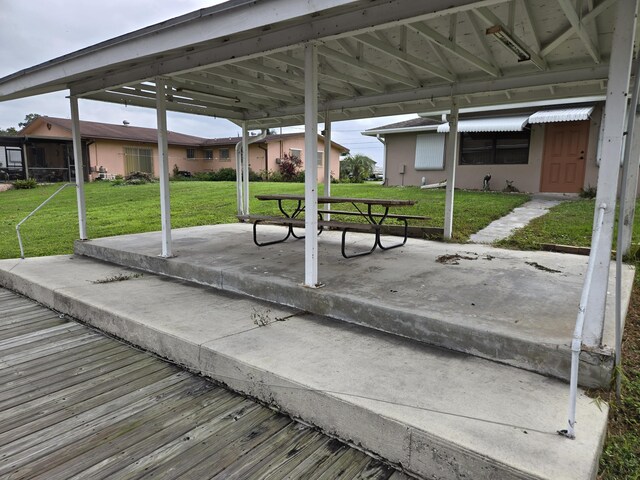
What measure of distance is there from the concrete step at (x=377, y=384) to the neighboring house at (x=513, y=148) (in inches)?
415

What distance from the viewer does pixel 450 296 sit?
3486 millimetres

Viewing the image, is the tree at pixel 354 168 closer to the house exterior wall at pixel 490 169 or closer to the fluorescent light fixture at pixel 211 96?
the house exterior wall at pixel 490 169

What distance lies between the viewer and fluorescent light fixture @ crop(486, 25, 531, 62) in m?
3.20

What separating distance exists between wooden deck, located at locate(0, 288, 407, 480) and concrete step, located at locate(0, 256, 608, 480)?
0.14 m

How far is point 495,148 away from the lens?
12.9 meters

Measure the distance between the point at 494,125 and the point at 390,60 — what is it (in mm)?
8301

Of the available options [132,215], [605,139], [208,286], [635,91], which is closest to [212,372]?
[208,286]

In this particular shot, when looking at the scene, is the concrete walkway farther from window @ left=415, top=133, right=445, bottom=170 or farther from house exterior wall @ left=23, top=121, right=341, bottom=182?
house exterior wall @ left=23, top=121, right=341, bottom=182

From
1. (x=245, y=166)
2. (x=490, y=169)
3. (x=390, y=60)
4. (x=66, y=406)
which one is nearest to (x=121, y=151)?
(x=245, y=166)

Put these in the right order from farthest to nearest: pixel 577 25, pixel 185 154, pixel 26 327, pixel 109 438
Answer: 1. pixel 185 154
2. pixel 26 327
3. pixel 577 25
4. pixel 109 438

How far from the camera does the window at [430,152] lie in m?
14.1

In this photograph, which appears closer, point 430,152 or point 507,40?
point 507,40

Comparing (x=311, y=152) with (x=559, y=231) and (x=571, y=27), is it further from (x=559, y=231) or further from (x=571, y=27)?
(x=559, y=231)

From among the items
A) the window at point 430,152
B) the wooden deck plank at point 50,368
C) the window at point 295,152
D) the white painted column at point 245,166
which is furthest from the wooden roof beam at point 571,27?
the window at point 295,152
